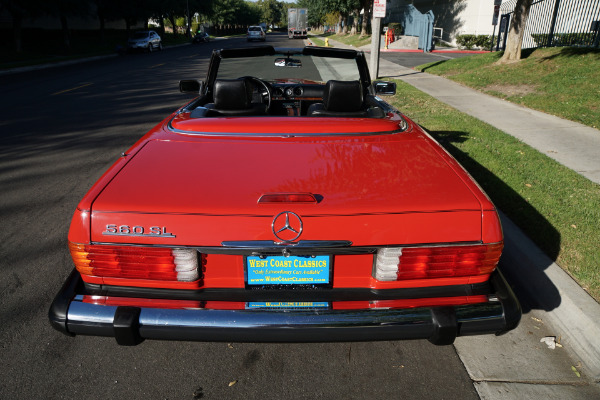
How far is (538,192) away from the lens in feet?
14.6

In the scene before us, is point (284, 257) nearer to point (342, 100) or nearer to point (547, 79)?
point (342, 100)

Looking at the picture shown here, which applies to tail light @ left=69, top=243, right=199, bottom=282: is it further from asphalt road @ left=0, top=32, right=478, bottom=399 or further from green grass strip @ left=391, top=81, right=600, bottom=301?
green grass strip @ left=391, top=81, right=600, bottom=301

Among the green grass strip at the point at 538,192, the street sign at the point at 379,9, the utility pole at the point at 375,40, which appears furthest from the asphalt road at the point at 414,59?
the green grass strip at the point at 538,192

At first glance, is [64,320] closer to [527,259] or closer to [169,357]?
[169,357]

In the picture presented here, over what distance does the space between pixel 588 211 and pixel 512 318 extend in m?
2.57

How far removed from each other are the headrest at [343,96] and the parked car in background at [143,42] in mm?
34975

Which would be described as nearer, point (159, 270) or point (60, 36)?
point (159, 270)

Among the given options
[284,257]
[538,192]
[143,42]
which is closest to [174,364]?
[284,257]

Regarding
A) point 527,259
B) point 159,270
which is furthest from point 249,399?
point 527,259

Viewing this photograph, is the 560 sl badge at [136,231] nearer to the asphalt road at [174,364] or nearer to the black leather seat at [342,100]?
the asphalt road at [174,364]

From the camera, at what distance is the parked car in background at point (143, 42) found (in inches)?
1330

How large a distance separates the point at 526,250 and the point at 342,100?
6.09ft

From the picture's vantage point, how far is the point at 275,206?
189 cm

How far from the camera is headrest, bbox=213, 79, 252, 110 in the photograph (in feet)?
10.3
